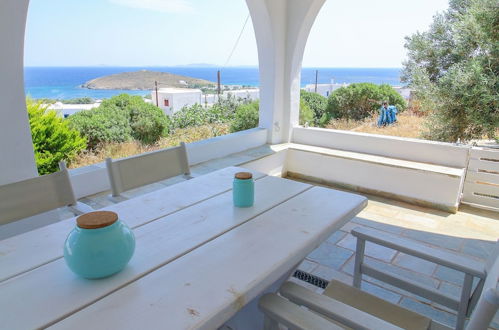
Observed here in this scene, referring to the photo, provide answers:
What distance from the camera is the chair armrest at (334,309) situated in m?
0.90

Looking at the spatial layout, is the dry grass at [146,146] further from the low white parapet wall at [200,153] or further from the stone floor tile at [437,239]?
the stone floor tile at [437,239]

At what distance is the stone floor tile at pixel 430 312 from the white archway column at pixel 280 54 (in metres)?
2.68

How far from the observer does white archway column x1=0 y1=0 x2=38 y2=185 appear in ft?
6.14

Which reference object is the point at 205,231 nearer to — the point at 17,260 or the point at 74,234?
the point at 74,234

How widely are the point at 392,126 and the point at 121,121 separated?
5.20 metres

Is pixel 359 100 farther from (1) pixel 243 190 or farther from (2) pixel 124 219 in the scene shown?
(2) pixel 124 219

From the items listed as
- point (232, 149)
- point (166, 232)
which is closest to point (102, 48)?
point (232, 149)

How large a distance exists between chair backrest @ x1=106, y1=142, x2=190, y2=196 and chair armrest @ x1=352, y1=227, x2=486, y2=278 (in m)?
1.17

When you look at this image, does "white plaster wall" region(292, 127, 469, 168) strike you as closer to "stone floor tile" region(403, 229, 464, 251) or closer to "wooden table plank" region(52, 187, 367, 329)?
"stone floor tile" region(403, 229, 464, 251)

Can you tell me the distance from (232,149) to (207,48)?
2685 cm

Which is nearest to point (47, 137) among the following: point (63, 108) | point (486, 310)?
point (486, 310)

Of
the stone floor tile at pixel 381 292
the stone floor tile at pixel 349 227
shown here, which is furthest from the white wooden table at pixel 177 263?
the stone floor tile at pixel 349 227

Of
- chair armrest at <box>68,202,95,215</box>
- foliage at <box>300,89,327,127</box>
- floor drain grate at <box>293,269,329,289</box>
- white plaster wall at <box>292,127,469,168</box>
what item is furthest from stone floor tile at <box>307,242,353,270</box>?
foliage at <box>300,89,327,127</box>

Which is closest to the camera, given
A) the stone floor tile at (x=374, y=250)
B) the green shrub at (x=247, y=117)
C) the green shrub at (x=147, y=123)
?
the stone floor tile at (x=374, y=250)
